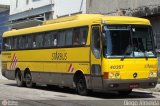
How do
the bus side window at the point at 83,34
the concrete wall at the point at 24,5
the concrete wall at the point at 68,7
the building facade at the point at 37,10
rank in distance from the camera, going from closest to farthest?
the bus side window at the point at 83,34 → the concrete wall at the point at 68,7 → the building facade at the point at 37,10 → the concrete wall at the point at 24,5

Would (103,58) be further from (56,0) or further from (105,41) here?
(56,0)

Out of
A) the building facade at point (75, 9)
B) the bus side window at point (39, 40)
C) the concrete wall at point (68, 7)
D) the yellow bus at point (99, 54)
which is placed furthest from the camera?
the concrete wall at point (68, 7)

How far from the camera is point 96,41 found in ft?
64.3

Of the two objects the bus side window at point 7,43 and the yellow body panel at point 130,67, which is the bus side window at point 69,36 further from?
the bus side window at point 7,43

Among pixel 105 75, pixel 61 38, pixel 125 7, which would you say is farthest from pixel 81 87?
pixel 125 7

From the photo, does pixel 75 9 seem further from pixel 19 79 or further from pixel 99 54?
pixel 99 54

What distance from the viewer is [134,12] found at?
104 ft

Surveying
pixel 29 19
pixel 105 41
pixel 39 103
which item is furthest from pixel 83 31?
pixel 29 19

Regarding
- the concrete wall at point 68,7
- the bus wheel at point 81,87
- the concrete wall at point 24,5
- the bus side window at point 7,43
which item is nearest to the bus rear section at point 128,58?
the bus wheel at point 81,87

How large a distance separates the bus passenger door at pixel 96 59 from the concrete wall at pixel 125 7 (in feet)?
34.8

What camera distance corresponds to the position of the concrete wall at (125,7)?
3040 centimetres

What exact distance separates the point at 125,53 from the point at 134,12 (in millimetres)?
12963

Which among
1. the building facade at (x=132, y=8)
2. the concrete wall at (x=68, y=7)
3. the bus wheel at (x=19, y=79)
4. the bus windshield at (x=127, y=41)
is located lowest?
the bus wheel at (x=19, y=79)

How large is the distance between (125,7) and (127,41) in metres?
14.0
